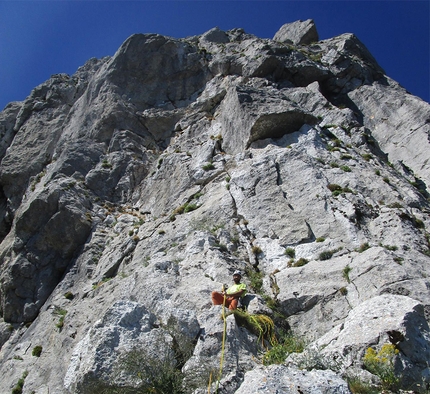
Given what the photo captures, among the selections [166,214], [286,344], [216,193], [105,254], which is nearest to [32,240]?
[105,254]

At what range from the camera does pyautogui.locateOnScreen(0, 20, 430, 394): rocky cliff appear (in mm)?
8680

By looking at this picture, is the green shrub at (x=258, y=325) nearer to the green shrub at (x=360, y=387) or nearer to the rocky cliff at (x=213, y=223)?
the rocky cliff at (x=213, y=223)

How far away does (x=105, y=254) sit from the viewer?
72.2ft

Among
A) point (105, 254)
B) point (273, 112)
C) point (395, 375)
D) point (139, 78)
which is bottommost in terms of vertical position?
point (395, 375)

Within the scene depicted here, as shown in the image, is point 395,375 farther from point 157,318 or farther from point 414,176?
point 414,176

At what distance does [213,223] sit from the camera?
17922 mm

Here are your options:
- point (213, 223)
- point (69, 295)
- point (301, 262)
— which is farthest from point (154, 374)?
point (69, 295)

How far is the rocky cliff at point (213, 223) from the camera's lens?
8680mm

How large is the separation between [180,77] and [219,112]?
860cm

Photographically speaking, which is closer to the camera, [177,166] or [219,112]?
[177,166]

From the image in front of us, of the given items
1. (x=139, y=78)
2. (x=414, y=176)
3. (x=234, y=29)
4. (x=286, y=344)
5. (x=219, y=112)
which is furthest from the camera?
(x=234, y=29)

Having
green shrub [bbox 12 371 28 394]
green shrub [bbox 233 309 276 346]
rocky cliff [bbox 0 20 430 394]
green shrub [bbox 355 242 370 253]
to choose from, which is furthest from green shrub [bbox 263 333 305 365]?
green shrub [bbox 12 371 28 394]

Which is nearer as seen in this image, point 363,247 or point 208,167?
point 363,247

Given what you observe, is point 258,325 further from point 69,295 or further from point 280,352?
point 69,295
